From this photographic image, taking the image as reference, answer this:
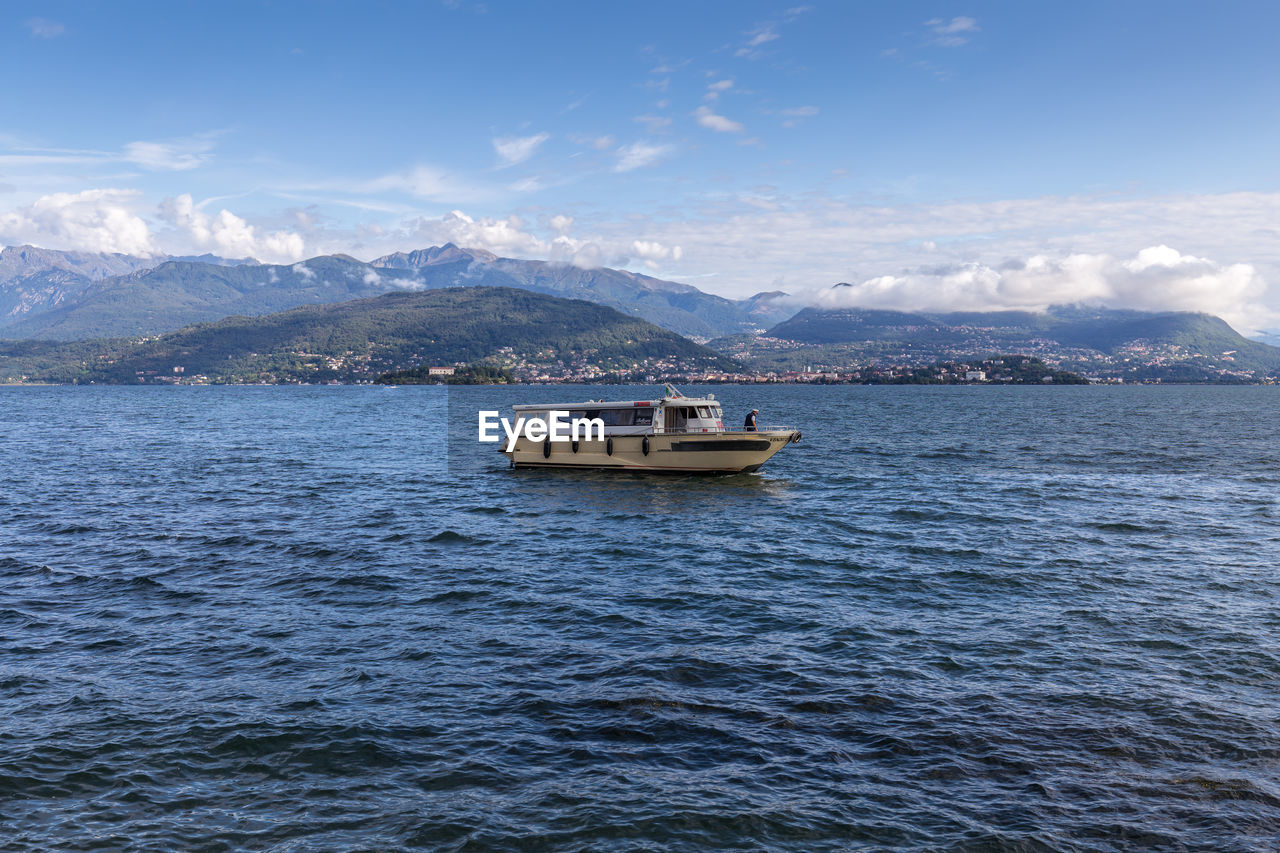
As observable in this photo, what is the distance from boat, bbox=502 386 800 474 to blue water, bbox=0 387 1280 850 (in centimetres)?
771

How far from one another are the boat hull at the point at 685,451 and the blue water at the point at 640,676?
24.3 ft

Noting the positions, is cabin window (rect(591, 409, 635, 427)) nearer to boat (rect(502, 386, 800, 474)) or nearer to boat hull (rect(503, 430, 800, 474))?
boat (rect(502, 386, 800, 474))

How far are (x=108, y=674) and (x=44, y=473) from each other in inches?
1508

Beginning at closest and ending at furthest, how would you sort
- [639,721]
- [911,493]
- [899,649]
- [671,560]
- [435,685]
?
[639,721] → [435,685] → [899,649] → [671,560] → [911,493]

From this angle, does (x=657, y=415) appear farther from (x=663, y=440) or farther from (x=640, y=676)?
(x=640, y=676)

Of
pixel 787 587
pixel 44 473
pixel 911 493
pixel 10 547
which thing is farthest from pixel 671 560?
pixel 44 473

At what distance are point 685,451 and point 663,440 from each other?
4.42ft

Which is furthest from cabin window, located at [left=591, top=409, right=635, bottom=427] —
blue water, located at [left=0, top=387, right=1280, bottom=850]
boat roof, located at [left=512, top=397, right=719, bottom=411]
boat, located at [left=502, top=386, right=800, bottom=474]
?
blue water, located at [left=0, top=387, right=1280, bottom=850]

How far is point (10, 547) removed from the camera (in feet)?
83.2

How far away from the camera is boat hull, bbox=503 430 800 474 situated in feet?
134

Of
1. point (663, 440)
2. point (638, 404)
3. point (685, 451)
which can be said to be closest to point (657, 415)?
point (663, 440)

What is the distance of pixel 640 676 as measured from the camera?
1464cm

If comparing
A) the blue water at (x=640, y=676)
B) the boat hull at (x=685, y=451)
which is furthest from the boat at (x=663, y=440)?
the blue water at (x=640, y=676)

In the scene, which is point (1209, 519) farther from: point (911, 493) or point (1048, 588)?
point (1048, 588)
